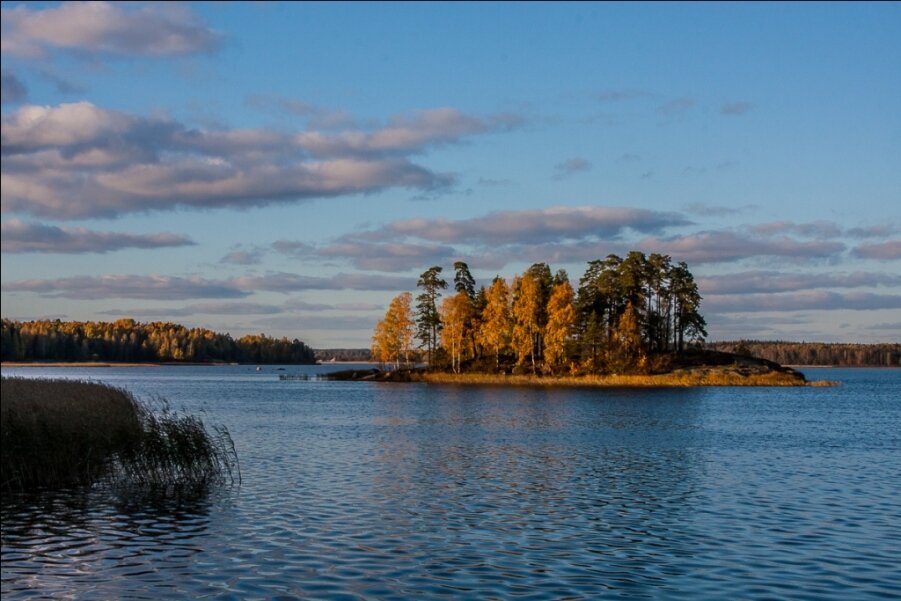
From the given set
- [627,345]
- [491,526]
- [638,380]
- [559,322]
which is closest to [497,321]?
[559,322]

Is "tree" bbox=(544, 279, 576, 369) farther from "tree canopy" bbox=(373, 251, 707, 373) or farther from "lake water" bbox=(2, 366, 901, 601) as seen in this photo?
"lake water" bbox=(2, 366, 901, 601)

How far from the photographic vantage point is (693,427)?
63.0m

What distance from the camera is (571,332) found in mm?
134375

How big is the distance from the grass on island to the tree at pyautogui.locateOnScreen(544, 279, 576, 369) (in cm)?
9696

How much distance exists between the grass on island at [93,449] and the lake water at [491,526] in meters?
1.98

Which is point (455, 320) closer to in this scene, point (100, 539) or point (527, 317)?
point (527, 317)

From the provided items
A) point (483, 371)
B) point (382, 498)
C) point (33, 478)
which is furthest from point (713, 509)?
point (483, 371)

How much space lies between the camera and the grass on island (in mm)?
30328

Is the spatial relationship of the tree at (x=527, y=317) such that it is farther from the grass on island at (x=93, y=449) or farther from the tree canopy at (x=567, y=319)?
the grass on island at (x=93, y=449)

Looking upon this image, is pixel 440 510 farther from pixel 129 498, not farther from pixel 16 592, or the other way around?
pixel 16 592

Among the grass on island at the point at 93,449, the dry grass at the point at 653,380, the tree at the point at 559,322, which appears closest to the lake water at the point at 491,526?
the grass on island at the point at 93,449

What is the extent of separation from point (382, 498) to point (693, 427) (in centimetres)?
3730

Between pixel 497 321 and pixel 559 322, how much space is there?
12729 millimetres

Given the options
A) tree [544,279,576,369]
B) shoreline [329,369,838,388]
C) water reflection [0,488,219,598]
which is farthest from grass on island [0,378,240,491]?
shoreline [329,369,838,388]
